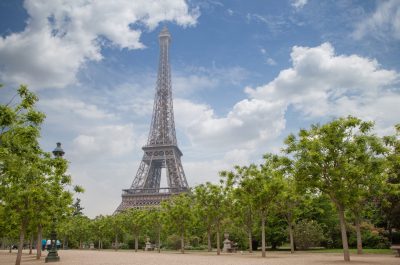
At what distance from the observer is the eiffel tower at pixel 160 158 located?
9027cm

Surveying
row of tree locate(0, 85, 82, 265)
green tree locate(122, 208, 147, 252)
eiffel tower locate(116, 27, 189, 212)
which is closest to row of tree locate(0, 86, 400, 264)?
row of tree locate(0, 85, 82, 265)

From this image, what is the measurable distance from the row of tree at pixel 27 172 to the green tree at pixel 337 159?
15.3m

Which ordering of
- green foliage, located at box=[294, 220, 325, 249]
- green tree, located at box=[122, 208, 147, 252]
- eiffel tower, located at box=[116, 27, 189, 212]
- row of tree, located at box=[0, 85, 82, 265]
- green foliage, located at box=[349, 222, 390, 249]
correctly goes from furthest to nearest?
eiffel tower, located at box=[116, 27, 189, 212], green tree, located at box=[122, 208, 147, 252], green foliage, located at box=[294, 220, 325, 249], green foliage, located at box=[349, 222, 390, 249], row of tree, located at box=[0, 85, 82, 265]

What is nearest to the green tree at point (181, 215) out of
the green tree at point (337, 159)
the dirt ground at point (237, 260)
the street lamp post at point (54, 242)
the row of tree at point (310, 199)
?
the row of tree at point (310, 199)

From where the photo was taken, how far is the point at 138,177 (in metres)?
92.9

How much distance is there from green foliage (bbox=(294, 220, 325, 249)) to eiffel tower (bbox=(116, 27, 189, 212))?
47694 millimetres

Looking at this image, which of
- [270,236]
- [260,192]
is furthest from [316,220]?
[260,192]

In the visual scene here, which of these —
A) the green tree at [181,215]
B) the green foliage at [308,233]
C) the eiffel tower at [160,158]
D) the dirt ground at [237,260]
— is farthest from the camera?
the eiffel tower at [160,158]

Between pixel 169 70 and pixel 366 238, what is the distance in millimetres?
79842

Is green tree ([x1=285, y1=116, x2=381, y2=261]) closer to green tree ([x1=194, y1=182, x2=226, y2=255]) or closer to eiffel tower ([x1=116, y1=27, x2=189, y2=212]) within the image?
green tree ([x1=194, y1=182, x2=226, y2=255])

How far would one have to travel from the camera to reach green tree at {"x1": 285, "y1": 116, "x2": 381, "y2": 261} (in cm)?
2311

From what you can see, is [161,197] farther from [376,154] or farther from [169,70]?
[376,154]

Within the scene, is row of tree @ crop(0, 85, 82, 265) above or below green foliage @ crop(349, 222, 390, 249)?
above

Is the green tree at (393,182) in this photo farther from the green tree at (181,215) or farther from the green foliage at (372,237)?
the green tree at (181,215)
